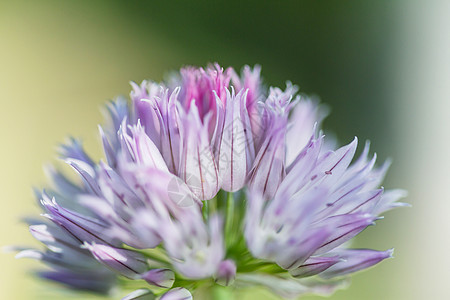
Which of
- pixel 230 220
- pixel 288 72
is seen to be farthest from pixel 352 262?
pixel 288 72

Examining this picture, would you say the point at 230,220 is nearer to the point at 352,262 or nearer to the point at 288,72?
the point at 352,262

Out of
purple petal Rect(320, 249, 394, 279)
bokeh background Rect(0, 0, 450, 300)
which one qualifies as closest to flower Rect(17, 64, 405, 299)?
purple petal Rect(320, 249, 394, 279)

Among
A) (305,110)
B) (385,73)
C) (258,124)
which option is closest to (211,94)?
(258,124)

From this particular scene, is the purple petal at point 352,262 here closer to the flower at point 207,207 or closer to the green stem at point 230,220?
the flower at point 207,207

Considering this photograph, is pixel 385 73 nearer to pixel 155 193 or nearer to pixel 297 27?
pixel 297 27

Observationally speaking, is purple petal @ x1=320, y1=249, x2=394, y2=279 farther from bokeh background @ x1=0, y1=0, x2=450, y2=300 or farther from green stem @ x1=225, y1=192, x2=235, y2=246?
bokeh background @ x1=0, y1=0, x2=450, y2=300
